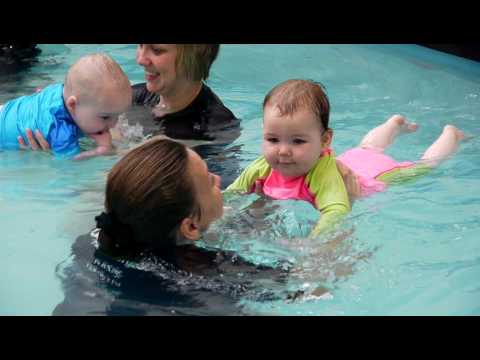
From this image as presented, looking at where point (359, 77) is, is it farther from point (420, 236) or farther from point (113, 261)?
point (113, 261)

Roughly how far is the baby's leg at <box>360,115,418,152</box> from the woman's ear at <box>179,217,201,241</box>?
1710 mm

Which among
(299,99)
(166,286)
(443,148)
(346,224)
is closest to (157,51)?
(299,99)

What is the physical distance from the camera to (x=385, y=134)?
434cm

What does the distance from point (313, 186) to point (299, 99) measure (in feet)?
1.41

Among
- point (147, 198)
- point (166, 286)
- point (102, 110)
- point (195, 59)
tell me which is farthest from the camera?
point (195, 59)

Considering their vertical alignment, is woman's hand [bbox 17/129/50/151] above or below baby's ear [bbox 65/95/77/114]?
below

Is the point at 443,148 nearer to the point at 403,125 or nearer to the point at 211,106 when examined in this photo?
the point at 403,125

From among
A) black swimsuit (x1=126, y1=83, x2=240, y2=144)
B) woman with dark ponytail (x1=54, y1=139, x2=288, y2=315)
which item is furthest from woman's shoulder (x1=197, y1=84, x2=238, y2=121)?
woman with dark ponytail (x1=54, y1=139, x2=288, y2=315)

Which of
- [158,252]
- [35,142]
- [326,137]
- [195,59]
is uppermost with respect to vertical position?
[195,59]

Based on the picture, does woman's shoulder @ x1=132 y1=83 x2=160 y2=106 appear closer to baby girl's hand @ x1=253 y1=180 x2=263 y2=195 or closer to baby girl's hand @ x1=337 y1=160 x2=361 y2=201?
baby girl's hand @ x1=253 y1=180 x2=263 y2=195

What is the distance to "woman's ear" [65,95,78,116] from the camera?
4.23 meters

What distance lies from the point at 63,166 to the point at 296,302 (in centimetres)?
190

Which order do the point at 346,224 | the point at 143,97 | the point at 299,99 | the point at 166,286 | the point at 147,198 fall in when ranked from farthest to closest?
the point at 143,97 → the point at 346,224 → the point at 299,99 → the point at 166,286 → the point at 147,198

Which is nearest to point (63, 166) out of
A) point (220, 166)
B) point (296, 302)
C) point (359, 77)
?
point (220, 166)
